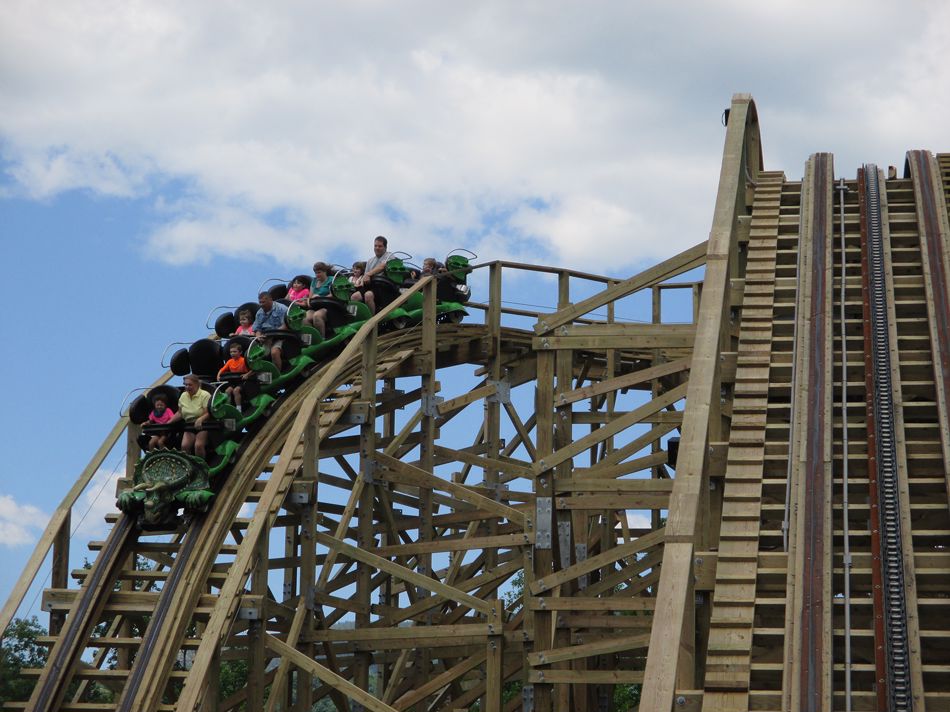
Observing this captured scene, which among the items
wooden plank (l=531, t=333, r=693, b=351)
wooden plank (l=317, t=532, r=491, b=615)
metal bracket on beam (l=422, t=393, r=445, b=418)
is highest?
wooden plank (l=531, t=333, r=693, b=351)

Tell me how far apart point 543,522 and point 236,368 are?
10.1 feet

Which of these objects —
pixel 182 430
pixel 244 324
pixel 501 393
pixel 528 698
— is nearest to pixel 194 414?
pixel 182 430

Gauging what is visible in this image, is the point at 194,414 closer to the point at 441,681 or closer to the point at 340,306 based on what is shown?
the point at 340,306

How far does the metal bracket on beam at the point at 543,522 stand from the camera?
1250 centimetres

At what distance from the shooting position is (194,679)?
10.3 meters

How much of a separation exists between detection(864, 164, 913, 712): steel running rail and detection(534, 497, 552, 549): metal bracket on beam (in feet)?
11.0

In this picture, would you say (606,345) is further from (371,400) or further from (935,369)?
(935,369)

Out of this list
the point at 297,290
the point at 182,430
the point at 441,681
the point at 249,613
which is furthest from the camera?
the point at 297,290

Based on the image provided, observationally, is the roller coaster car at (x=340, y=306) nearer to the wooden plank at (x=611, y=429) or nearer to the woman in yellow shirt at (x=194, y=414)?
the woman in yellow shirt at (x=194, y=414)

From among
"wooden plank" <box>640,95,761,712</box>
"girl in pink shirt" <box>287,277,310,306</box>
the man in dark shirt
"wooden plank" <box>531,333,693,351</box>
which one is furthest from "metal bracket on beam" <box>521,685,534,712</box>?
"girl in pink shirt" <box>287,277,310,306</box>

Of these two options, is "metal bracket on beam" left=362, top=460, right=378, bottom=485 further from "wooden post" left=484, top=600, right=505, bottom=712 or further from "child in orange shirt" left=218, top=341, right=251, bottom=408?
"wooden post" left=484, top=600, right=505, bottom=712

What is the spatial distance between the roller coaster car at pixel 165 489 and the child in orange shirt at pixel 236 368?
99 centimetres

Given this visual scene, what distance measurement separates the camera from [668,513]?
22.9ft

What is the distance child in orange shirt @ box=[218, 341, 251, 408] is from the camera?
41.7 ft
